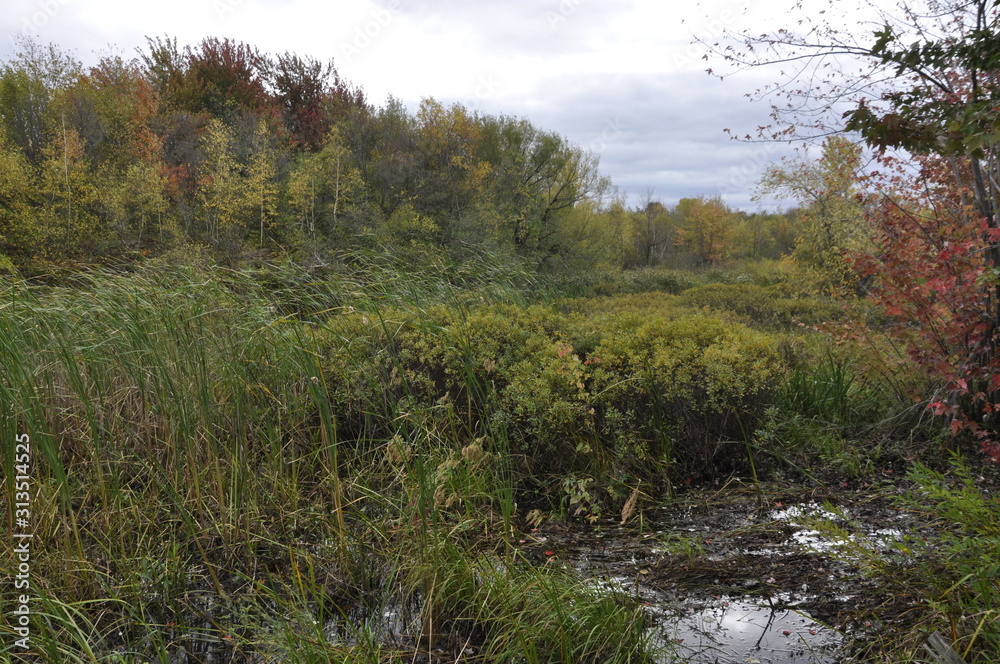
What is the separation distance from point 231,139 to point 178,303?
54.4 ft

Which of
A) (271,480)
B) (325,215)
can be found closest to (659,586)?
(271,480)

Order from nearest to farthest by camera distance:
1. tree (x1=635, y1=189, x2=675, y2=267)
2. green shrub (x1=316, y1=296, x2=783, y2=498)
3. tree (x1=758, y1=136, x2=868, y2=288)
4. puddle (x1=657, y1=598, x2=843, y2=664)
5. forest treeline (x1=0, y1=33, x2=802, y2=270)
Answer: puddle (x1=657, y1=598, x2=843, y2=664) → green shrub (x1=316, y1=296, x2=783, y2=498) → tree (x1=758, y1=136, x2=868, y2=288) → forest treeline (x1=0, y1=33, x2=802, y2=270) → tree (x1=635, y1=189, x2=675, y2=267)

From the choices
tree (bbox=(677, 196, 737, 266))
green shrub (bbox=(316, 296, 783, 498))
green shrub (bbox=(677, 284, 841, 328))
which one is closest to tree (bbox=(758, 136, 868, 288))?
green shrub (bbox=(677, 284, 841, 328))

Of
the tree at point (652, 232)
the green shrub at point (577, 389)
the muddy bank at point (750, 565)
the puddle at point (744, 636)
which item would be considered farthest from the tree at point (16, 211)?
the tree at point (652, 232)

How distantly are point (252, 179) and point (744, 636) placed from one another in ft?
56.7

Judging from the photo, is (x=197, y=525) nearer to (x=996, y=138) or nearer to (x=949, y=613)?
(x=949, y=613)

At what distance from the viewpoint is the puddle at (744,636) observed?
2.17 metres

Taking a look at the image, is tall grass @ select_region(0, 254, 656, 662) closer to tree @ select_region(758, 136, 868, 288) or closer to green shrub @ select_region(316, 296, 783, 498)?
green shrub @ select_region(316, 296, 783, 498)

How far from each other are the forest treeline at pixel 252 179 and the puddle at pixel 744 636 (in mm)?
10281

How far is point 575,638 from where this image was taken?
6.84ft

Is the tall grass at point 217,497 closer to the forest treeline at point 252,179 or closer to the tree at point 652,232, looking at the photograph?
the forest treeline at point 252,179

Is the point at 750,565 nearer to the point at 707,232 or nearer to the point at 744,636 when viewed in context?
the point at 744,636

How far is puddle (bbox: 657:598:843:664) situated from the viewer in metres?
2.17

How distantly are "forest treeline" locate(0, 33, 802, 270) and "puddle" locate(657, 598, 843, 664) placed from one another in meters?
10.3
